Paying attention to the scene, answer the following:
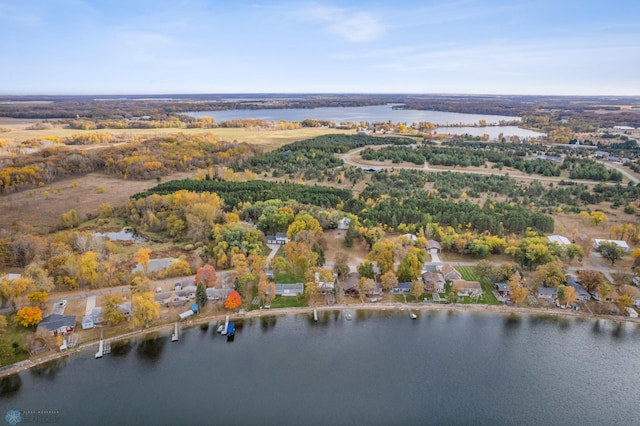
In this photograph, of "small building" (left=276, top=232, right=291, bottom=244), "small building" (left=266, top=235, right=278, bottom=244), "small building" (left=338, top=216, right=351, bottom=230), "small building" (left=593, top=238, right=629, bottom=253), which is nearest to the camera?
"small building" (left=593, top=238, right=629, bottom=253)

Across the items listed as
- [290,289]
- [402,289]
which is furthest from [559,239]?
[290,289]

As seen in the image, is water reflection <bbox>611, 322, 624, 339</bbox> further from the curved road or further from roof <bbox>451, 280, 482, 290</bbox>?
the curved road

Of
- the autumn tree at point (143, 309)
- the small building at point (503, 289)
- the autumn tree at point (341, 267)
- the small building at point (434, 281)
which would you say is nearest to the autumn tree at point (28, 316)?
the autumn tree at point (143, 309)

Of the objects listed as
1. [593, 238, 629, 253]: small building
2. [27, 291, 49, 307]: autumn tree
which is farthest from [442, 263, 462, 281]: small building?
[27, 291, 49, 307]: autumn tree

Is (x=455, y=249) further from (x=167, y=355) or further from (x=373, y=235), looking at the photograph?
(x=167, y=355)

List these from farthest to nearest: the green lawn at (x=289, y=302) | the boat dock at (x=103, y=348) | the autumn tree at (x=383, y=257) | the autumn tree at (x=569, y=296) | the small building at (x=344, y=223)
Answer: the small building at (x=344, y=223) < the autumn tree at (x=383, y=257) < the green lawn at (x=289, y=302) < the autumn tree at (x=569, y=296) < the boat dock at (x=103, y=348)

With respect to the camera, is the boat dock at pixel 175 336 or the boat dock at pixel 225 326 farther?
the boat dock at pixel 225 326

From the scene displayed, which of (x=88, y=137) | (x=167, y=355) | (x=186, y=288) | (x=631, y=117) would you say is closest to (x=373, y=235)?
(x=186, y=288)

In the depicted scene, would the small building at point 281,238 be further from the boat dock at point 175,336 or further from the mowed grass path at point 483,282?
the mowed grass path at point 483,282
